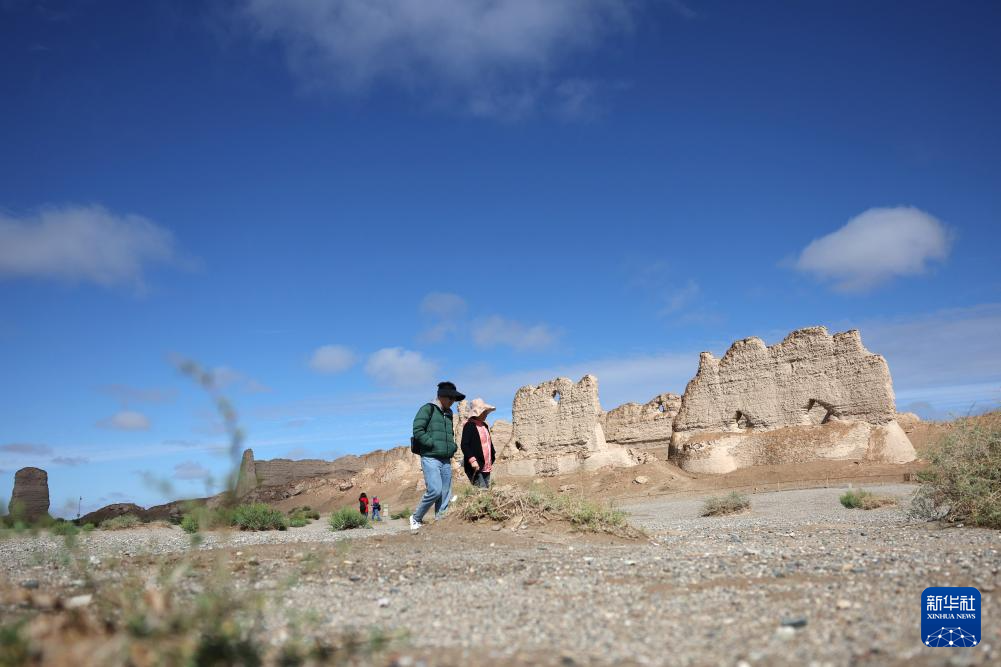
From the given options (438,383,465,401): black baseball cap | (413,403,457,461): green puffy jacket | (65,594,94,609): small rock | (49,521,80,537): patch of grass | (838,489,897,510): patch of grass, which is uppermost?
(438,383,465,401): black baseball cap

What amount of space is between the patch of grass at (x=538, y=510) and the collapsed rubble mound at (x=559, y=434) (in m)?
28.6

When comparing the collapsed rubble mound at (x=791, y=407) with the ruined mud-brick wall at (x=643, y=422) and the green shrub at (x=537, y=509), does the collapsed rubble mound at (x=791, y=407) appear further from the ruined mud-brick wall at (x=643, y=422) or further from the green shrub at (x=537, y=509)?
the green shrub at (x=537, y=509)

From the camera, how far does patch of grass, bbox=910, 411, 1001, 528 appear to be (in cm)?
954

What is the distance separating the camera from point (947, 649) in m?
3.29

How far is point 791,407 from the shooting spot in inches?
1288

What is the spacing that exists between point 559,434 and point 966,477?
2960 centimetres

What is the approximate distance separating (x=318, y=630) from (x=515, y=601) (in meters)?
1.50

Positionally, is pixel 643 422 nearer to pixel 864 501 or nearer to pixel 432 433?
pixel 864 501

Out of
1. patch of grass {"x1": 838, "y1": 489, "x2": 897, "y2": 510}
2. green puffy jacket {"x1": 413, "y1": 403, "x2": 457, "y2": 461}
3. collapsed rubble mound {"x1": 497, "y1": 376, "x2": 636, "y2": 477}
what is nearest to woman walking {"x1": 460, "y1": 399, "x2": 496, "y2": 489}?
green puffy jacket {"x1": 413, "y1": 403, "x2": 457, "y2": 461}

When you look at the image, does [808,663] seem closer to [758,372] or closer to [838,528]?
[838,528]

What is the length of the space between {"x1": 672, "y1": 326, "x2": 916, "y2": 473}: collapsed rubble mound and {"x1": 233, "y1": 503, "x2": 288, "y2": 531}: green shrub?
73.2 ft

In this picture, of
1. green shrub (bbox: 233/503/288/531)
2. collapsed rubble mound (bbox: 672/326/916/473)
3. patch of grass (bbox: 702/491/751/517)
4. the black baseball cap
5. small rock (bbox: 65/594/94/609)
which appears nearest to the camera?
small rock (bbox: 65/594/94/609)

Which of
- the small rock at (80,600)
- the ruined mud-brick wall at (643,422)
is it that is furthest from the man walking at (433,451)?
the ruined mud-brick wall at (643,422)

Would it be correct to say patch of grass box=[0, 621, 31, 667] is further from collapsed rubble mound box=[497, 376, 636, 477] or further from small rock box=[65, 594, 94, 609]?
collapsed rubble mound box=[497, 376, 636, 477]
